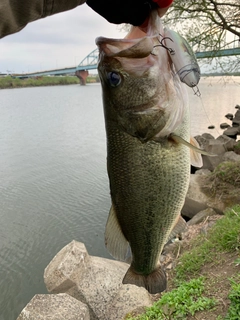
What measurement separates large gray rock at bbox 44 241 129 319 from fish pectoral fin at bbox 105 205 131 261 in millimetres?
2665

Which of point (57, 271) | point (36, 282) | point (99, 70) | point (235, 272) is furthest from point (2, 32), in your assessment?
point (36, 282)

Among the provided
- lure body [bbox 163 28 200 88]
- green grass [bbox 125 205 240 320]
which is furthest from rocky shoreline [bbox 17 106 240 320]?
lure body [bbox 163 28 200 88]

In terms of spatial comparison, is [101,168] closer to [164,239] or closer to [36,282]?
[36,282]

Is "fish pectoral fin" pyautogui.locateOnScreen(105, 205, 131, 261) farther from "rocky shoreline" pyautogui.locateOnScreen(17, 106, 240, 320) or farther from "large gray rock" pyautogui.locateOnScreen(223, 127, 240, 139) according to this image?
"large gray rock" pyautogui.locateOnScreen(223, 127, 240, 139)

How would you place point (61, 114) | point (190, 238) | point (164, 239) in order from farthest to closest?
point (61, 114) < point (190, 238) < point (164, 239)

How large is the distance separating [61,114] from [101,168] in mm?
12509

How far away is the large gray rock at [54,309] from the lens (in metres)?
3.38

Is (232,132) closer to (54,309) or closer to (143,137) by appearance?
(54,309)

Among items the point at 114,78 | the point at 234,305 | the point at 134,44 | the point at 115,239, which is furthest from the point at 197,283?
the point at 134,44

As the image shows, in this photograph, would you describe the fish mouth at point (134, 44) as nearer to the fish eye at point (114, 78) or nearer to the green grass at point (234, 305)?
the fish eye at point (114, 78)

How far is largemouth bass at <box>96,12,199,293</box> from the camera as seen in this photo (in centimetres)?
145

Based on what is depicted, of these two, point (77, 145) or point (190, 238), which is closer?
point (190, 238)

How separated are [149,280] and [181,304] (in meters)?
1.60

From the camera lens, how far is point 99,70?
150 centimetres
